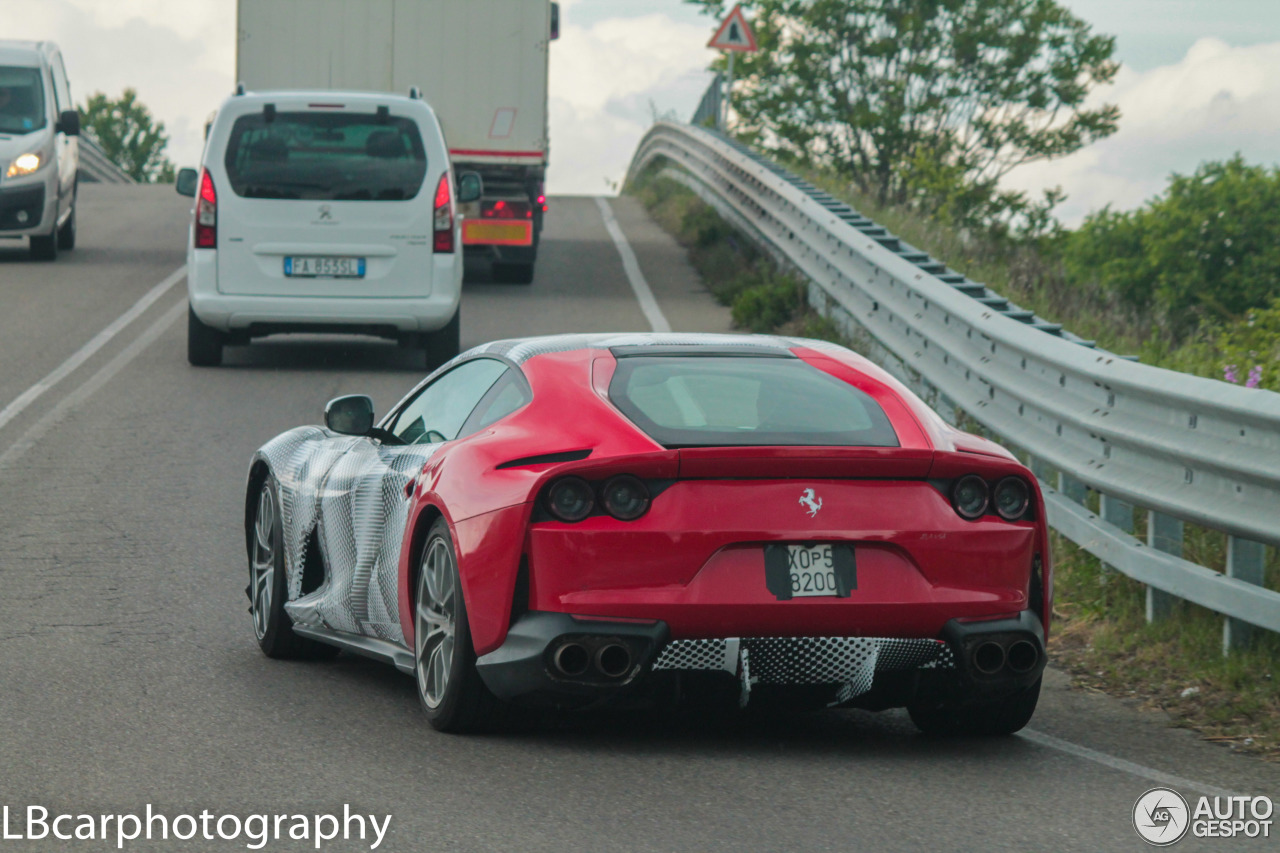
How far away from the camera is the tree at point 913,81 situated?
4062 centimetres

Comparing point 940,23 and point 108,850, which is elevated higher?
point 940,23

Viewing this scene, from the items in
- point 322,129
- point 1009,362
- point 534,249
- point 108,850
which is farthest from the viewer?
point 534,249

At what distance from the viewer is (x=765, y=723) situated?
20.2 feet

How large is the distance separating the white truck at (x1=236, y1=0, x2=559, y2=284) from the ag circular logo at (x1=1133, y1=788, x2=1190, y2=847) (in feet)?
52.0

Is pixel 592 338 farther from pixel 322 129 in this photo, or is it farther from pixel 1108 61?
pixel 1108 61

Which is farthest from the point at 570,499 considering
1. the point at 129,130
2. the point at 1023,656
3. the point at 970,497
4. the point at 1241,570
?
the point at 129,130

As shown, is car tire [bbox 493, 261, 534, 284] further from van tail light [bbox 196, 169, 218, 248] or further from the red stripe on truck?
van tail light [bbox 196, 169, 218, 248]

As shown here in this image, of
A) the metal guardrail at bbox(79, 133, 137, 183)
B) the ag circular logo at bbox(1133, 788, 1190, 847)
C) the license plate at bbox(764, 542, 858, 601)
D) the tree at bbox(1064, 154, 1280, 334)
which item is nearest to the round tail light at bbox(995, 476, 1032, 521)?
the license plate at bbox(764, 542, 858, 601)

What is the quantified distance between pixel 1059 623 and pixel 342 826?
381 centimetres

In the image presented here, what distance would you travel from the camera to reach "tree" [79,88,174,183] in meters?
134

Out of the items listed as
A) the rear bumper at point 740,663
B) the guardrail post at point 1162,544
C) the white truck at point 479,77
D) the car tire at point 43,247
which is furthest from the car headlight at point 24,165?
the rear bumper at point 740,663

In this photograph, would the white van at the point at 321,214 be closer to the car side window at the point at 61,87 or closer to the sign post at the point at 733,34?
the car side window at the point at 61,87

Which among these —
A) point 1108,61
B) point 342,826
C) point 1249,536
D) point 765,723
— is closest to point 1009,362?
point 1249,536

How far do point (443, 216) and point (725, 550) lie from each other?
9.75 meters
